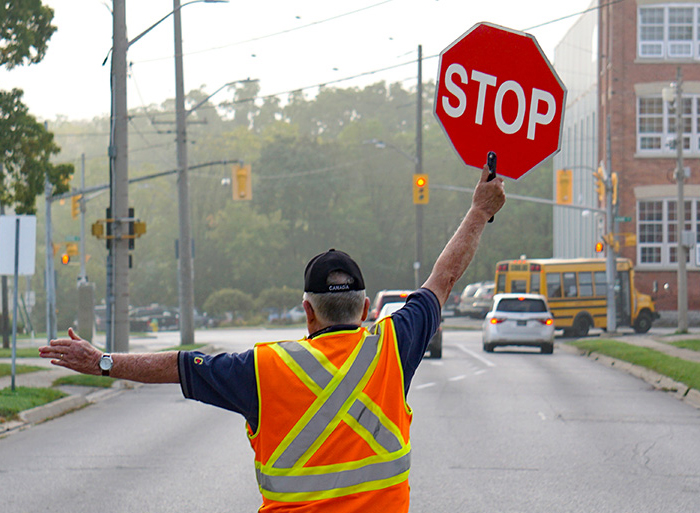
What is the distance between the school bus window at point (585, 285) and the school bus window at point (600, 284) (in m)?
0.22

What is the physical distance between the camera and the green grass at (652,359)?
715 inches

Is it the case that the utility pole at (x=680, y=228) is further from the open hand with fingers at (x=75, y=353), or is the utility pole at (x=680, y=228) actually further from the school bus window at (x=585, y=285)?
the open hand with fingers at (x=75, y=353)

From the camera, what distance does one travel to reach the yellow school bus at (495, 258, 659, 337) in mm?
39031

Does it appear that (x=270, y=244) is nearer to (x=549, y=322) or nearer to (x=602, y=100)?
(x=602, y=100)

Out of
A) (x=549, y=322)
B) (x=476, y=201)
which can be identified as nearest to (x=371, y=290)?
(x=549, y=322)

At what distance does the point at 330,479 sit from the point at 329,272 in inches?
26.2

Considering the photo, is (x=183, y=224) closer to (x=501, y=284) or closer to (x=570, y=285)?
(x=570, y=285)

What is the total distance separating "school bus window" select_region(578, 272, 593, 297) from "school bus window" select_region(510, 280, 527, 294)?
2311 mm

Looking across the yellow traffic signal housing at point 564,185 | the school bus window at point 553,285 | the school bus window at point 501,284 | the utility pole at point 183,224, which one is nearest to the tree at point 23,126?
the utility pole at point 183,224

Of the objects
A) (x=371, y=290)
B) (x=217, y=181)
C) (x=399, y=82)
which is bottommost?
(x=371, y=290)

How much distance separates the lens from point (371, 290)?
7962cm

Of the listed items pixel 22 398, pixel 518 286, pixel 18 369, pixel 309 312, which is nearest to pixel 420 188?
pixel 518 286

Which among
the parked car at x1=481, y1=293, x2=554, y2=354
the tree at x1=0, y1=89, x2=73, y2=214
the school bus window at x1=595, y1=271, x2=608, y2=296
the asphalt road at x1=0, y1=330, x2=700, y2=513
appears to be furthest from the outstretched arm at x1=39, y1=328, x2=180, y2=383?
the school bus window at x1=595, y1=271, x2=608, y2=296

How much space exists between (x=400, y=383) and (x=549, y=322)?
25.2 m
